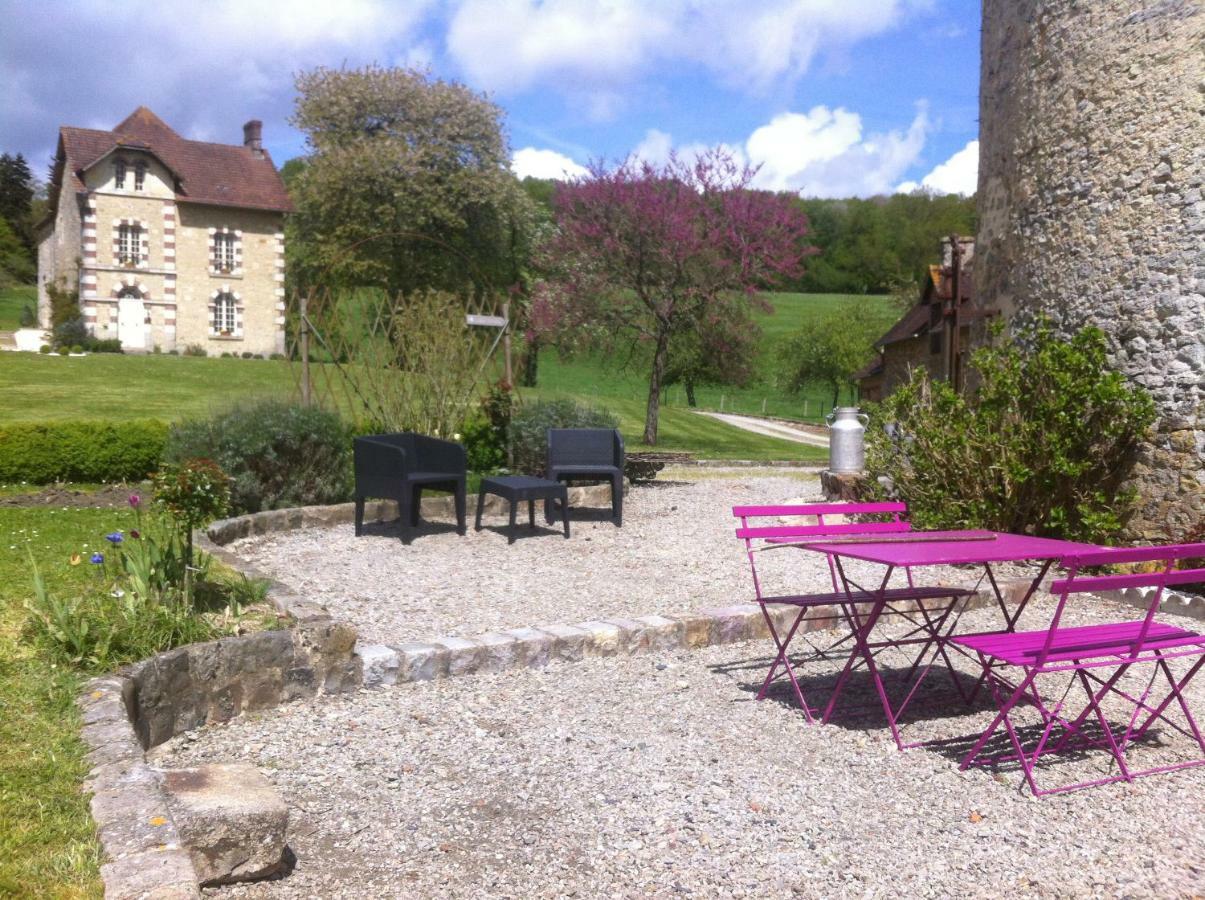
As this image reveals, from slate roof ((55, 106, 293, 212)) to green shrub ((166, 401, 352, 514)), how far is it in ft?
93.5

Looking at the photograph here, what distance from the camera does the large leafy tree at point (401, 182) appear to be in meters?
32.5

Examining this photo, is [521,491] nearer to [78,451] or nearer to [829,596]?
[829,596]

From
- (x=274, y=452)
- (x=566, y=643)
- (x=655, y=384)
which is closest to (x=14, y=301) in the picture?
(x=655, y=384)

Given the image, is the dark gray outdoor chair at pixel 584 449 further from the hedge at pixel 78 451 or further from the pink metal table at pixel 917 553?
the pink metal table at pixel 917 553

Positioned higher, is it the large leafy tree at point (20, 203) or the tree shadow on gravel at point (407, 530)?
the large leafy tree at point (20, 203)

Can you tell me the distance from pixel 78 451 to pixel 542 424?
462cm

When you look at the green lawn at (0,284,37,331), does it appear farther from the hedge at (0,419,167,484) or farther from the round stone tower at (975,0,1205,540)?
the round stone tower at (975,0,1205,540)

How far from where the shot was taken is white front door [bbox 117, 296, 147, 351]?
34281 millimetres

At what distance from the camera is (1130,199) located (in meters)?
7.57

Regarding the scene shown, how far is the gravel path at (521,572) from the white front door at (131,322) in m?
28.5

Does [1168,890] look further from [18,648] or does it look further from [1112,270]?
[1112,270]

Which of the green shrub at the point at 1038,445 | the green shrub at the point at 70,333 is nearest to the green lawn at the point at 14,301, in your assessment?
the green shrub at the point at 70,333

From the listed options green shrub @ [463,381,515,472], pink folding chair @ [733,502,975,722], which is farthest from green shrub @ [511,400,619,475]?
pink folding chair @ [733,502,975,722]

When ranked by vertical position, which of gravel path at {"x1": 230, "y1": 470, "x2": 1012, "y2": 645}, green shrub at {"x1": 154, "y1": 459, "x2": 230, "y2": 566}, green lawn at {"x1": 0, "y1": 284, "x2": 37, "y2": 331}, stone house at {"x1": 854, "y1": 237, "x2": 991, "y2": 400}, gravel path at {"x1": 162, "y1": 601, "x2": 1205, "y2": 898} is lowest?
gravel path at {"x1": 162, "y1": 601, "x2": 1205, "y2": 898}
